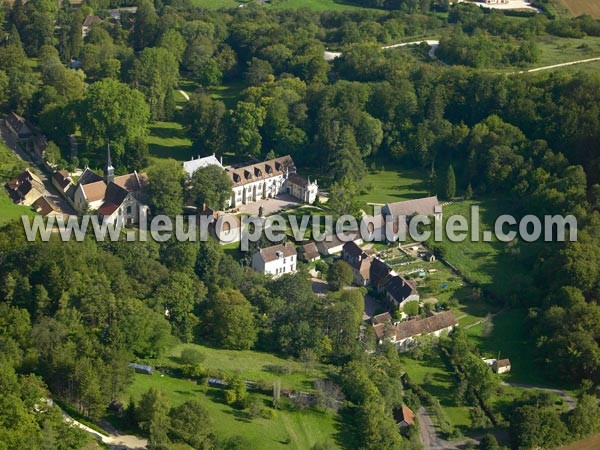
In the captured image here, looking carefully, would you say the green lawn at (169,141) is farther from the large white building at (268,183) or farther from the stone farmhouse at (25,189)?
the stone farmhouse at (25,189)

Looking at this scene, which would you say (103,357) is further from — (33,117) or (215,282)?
(33,117)

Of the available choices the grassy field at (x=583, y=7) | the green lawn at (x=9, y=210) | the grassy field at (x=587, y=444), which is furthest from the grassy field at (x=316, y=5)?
the grassy field at (x=587, y=444)

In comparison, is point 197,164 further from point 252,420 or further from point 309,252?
point 252,420

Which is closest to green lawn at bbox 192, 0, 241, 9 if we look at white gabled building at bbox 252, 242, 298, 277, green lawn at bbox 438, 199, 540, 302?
green lawn at bbox 438, 199, 540, 302

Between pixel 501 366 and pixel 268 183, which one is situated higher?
pixel 268 183

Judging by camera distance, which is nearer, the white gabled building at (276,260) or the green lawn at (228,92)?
the white gabled building at (276,260)

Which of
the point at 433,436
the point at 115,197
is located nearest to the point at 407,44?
the point at 115,197
